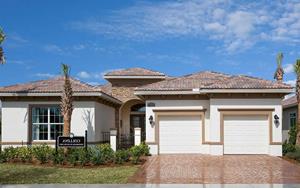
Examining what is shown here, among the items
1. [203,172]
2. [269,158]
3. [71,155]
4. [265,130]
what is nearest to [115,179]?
[203,172]

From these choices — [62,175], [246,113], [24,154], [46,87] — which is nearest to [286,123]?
[246,113]

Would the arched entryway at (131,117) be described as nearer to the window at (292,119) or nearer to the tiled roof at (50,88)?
the tiled roof at (50,88)

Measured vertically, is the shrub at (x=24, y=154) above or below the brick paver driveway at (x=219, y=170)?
above

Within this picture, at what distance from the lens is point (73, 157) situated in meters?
18.8

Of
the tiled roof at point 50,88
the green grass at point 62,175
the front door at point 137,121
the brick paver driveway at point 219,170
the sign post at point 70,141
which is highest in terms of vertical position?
the tiled roof at point 50,88

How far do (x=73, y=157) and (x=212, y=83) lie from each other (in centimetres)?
938

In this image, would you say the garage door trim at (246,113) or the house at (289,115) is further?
the house at (289,115)

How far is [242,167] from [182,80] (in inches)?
366

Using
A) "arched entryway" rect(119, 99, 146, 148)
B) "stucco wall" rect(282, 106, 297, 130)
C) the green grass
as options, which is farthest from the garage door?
"arched entryway" rect(119, 99, 146, 148)

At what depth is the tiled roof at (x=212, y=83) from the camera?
74.2 ft

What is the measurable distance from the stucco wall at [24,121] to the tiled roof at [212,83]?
10.6ft

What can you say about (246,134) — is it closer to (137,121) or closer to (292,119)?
(292,119)

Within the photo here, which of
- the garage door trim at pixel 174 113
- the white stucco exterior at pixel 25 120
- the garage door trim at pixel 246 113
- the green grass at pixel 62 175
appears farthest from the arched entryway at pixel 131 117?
the green grass at pixel 62 175

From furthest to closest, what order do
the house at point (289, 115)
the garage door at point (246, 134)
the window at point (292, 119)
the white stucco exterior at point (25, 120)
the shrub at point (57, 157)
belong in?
1. the window at point (292, 119)
2. the house at point (289, 115)
3. the white stucco exterior at point (25, 120)
4. the garage door at point (246, 134)
5. the shrub at point (57, 157)
